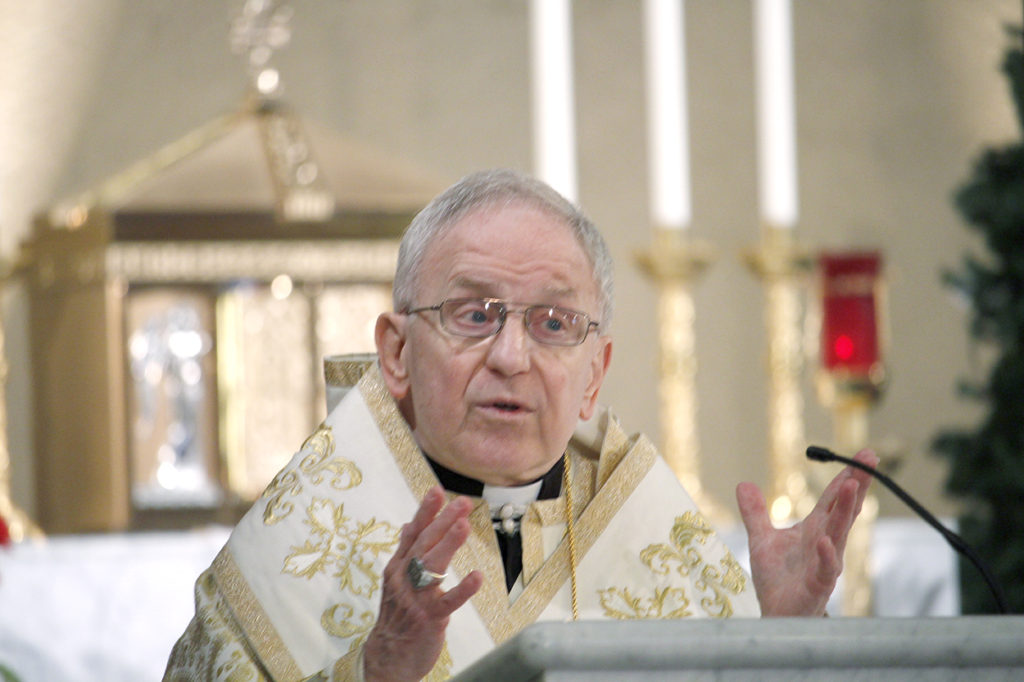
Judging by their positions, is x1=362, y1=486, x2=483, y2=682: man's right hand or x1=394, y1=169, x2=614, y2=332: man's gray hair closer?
x1=362, y1=486, x2=483, y2=682: man's right hand

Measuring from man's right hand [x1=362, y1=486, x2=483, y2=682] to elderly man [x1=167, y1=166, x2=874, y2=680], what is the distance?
0.27 metres

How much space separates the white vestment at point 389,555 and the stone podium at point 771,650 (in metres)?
0.75

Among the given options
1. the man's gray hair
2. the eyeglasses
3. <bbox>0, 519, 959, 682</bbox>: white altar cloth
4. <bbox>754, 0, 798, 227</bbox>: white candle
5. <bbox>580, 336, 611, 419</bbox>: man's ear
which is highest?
<bbox>754, 0, 798, 227</bbox>: white candle

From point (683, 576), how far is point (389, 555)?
1.38 feet

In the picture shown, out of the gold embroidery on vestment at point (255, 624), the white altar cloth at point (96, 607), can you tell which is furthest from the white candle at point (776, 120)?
the gold embroidery on vestment at point (255, 624)

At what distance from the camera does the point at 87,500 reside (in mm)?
4762

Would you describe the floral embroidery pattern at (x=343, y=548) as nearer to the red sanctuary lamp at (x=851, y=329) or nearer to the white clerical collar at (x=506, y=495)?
the white clerical collar at (x=506, y=495)

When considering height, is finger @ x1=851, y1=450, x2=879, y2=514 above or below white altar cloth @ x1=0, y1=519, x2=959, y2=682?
above

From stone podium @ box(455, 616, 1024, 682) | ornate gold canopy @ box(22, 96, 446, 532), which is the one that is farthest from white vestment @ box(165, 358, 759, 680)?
ornate gold canopy @ box(22, 96, 446, 532)

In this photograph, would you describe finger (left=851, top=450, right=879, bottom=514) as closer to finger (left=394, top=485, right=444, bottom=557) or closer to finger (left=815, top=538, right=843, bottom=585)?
finger (left=815, top=538, right=843, bottom=585)

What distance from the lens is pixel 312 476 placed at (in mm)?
2055

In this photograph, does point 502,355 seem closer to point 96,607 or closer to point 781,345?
point 96,607

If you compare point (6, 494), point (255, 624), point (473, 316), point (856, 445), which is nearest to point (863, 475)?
point (473, 316)

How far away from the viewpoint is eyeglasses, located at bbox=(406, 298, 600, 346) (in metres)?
1.98
